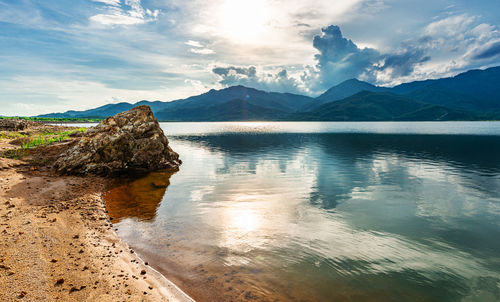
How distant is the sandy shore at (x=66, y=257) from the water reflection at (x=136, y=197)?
165 centimetres

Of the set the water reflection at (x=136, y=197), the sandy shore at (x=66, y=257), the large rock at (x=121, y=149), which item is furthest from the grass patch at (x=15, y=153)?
the sandy shore at (x=66, y=257)

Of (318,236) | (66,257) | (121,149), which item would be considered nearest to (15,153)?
(121,149)

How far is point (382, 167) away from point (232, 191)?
30.8 meters

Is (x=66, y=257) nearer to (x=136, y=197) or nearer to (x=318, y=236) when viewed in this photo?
(x=136, y=197)

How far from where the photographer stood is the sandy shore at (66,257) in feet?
31.2

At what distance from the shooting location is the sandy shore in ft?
31.2

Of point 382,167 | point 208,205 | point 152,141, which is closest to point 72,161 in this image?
point 152,141

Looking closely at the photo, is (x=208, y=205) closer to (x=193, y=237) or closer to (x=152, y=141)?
(x=193, y=237)

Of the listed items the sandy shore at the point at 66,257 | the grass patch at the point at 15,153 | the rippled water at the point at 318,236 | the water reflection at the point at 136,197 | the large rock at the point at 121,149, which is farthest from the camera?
the grass patch at the point at 15,153

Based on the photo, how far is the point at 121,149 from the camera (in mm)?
37000

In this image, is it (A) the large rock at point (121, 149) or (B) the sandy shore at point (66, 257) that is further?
(A) the large rock at point (121, 149)

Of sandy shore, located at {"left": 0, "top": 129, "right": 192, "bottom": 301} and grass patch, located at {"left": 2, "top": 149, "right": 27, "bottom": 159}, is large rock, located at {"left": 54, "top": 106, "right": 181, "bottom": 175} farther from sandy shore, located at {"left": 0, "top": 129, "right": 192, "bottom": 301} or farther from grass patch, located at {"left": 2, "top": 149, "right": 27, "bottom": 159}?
sandy shore, located at {"left": 0, "top": 129, "right": 192, "bottom": 301}

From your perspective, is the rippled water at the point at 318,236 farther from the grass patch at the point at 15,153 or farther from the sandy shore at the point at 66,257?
the grass patch at the point at 15,153

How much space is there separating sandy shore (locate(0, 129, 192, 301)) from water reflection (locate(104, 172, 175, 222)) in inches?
64.8
